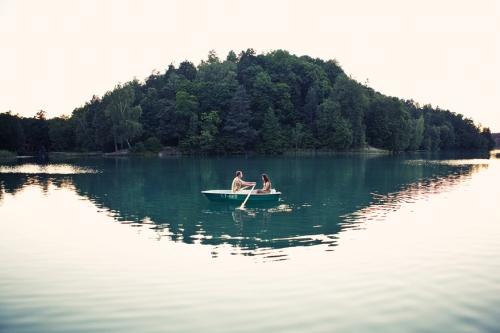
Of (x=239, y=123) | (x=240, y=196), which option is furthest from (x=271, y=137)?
(x=240, y=196)

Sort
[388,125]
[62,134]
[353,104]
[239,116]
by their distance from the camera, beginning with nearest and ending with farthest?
[239,116] → [353,104] → [388,125] → [62,134]

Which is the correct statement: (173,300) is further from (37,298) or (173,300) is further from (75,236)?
(75,236)

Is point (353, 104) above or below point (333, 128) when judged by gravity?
above

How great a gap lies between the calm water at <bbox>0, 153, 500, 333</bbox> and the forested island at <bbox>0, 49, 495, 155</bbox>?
6816 centimetres

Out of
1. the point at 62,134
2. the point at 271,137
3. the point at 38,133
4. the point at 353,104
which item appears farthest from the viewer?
the point at 38,133

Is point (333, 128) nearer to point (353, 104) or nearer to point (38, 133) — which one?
point (353, 104)

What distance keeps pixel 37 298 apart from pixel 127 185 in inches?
921

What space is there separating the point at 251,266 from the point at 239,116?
8263 centimetres

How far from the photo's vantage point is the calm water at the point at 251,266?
7.97 m

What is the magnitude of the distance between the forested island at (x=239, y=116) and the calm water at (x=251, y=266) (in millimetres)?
68158

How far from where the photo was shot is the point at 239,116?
92750 mm

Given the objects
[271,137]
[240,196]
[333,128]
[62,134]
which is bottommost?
[240,196]

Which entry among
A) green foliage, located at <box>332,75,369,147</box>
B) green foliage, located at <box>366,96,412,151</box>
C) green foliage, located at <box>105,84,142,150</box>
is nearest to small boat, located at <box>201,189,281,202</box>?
green foliage, located at <box>105,84,142,150</box>

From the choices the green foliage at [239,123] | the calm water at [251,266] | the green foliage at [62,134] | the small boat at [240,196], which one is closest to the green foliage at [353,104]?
the green foliage at [239,123]
